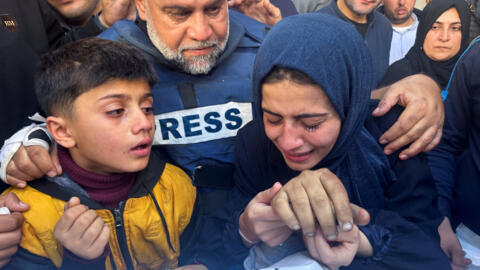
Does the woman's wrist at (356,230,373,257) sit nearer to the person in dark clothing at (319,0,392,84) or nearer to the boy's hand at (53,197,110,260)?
the boy's hand at (53,197,110,260)

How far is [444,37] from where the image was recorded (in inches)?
66.1

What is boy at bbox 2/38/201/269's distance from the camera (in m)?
1.17

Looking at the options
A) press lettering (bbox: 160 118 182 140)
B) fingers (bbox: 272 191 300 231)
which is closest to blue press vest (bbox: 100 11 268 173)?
press lettering (bbox: 160 118 182 140)

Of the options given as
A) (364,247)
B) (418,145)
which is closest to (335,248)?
(364,247)

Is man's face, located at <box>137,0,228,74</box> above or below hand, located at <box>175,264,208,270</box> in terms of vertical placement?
above

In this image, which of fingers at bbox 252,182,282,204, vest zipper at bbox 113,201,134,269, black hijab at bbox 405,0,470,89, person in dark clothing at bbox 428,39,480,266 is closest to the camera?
fingers at bbox 252,182,282,204

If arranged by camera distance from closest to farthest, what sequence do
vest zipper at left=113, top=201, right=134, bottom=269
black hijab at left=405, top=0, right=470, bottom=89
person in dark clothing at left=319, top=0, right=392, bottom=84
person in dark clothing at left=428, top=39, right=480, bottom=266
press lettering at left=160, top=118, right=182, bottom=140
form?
1. vest zipper at left=113, top=201, right=134, bottom=269
2. person in dark clothing at left=428, top=39, right=480, bottom=266
3. press lettering at left=160, top=118, right=182, bottom=140
4. black hijab at left=405, top=0, right=470, bottom=89
5. person in dark clothing at left=319, top=0, right=392, bottom=84

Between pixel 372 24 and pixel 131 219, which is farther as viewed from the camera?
pixel 372 24

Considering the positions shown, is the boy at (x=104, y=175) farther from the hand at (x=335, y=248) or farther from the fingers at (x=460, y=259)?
the fingers at (x=460, y=259)

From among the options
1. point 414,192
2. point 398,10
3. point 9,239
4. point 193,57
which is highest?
point 398,10

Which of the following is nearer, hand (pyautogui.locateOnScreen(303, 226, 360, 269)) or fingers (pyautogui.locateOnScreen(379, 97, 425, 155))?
hand (pyautogui.locateOnScreen(303, 226, 360, 269))

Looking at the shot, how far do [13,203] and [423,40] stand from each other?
171 centimetres

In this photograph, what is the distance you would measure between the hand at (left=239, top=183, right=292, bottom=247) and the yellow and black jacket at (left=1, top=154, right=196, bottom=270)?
40cm

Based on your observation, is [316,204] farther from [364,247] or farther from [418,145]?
[418,145]
